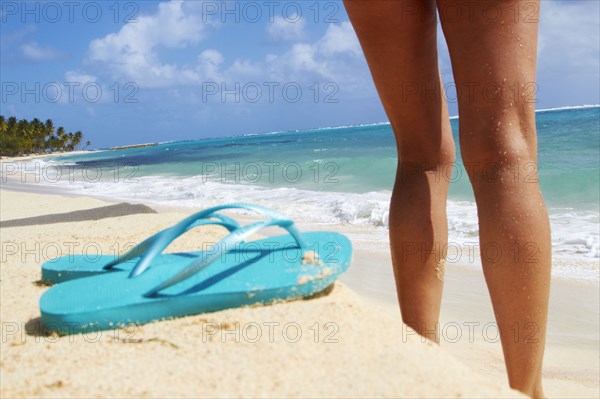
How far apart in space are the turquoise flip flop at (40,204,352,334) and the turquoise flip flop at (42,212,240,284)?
42 millimetres

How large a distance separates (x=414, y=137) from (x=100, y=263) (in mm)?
794

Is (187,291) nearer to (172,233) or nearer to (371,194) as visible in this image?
(172,233)

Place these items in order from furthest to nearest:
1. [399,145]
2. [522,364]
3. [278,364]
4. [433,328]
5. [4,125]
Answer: [4,125], [399,145], [433,328], [522,364], [278,364]

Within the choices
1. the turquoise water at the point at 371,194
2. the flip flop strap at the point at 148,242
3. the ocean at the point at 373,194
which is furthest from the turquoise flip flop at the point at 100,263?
the turquoise water at the point at 371,194

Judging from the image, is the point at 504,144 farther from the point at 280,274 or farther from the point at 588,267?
the point at 588,267

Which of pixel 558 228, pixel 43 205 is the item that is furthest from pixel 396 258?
pixel 43 205

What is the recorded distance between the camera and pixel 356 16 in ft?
3.63

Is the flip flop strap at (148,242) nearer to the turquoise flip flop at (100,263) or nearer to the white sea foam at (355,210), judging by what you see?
the turquoise flip flop at (100,263)

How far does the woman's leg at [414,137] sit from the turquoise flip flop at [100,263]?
15.1 inches

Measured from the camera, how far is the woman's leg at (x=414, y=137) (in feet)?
3.50

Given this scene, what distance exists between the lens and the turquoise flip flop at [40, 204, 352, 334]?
925 mm

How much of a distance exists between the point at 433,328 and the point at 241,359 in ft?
1.48

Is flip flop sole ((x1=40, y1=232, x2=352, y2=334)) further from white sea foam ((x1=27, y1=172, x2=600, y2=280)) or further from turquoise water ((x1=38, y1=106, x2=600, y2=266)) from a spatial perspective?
white sea foam ((x1=27, y1=172, x2=600, y2=280))

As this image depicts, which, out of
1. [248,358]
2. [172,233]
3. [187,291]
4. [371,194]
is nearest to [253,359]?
[248,358]
